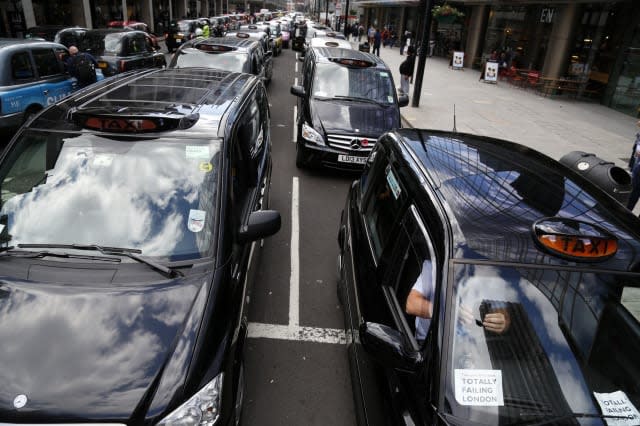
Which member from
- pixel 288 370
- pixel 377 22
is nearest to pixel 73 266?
pixel 288 370

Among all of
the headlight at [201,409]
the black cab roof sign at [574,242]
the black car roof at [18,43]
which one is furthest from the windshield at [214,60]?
the black cab roof sign at [574,242]

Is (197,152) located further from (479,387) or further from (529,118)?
(529,118)

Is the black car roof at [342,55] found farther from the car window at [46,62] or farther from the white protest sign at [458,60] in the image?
the white protest sign at [458,60]

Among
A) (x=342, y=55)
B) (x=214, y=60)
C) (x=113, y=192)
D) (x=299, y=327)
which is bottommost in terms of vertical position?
(x=299, y=327)

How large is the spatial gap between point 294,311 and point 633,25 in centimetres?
1914

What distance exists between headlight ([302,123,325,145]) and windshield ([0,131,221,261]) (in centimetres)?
479

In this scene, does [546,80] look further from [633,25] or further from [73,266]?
[73,266]

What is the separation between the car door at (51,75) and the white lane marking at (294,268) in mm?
5787

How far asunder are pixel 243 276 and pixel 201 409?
1.32m

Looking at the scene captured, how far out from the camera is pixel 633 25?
1683cm

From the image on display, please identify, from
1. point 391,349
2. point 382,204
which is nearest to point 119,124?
point 382,204

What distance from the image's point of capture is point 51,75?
948 centimetres

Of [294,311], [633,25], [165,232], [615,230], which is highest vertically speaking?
[633,25]

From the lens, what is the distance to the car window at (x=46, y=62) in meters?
9.05
